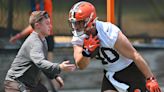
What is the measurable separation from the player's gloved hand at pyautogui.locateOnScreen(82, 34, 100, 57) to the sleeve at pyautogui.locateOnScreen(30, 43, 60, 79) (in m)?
0.46

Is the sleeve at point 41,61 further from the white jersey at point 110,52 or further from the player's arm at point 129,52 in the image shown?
the player's arm at point 129,52

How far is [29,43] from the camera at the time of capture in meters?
5.76

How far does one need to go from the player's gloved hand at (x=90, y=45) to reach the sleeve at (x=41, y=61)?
0.46 meters

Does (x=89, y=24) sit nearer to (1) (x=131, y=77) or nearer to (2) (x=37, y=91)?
(1) (x=131, y=77)

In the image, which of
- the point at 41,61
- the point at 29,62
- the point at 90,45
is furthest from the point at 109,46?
the point at 29,62

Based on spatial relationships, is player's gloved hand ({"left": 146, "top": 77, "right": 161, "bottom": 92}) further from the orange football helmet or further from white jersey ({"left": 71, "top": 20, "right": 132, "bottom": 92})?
the orange football helmet

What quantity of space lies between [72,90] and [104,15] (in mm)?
1121

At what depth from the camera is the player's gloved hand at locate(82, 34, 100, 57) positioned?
5051 mm

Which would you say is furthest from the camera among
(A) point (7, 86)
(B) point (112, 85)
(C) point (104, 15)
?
(C) point (104, 15)

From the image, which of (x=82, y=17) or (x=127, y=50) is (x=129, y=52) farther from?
(x=82, y=17)

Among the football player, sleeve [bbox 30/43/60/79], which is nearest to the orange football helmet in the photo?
the football player

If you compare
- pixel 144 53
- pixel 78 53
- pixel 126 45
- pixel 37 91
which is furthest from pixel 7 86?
pixel 144 53

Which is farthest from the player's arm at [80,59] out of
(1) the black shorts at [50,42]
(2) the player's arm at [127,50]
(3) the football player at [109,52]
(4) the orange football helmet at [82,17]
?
(1) the black shorts at [50,42]

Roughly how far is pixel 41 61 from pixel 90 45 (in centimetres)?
67
